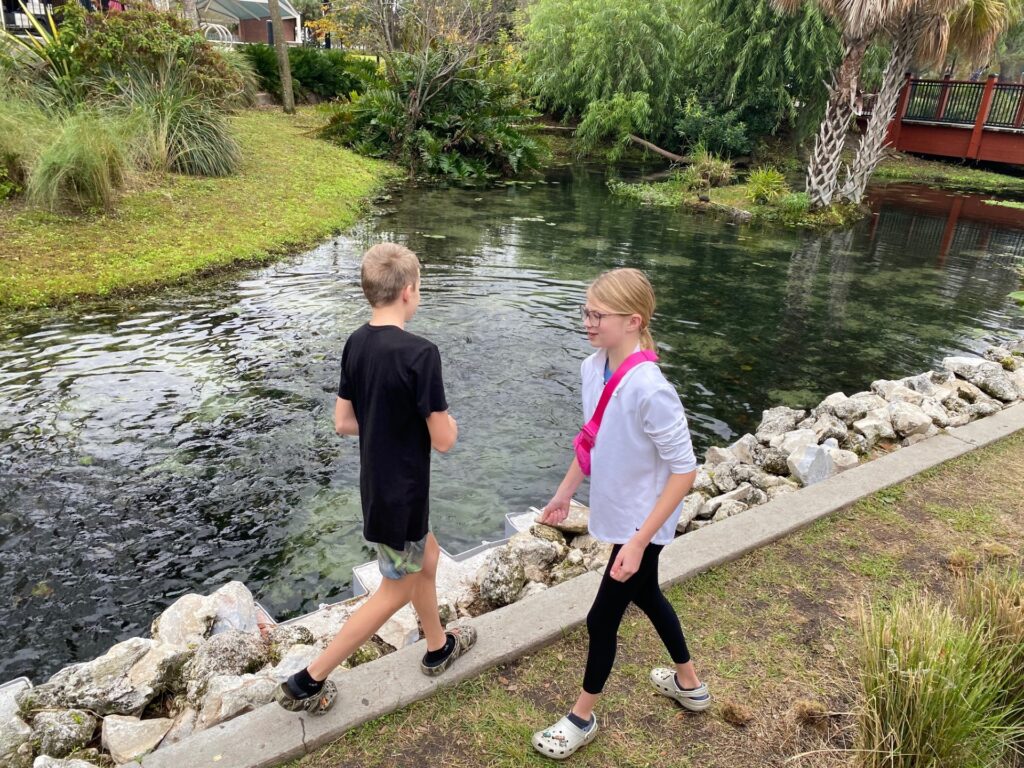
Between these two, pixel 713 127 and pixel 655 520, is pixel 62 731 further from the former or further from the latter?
pixel 713 127

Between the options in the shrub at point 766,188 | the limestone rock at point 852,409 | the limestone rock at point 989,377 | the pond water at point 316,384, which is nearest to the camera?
the pond water at point 316,384

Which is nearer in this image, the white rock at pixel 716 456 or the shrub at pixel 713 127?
the white rock at pixel 716 456

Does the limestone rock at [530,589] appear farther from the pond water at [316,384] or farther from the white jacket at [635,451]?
the white jacket at [635,451]

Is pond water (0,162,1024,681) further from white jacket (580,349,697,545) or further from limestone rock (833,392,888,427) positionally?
white jacket (580,349,697,545)

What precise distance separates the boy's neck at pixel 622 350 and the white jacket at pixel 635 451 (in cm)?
7

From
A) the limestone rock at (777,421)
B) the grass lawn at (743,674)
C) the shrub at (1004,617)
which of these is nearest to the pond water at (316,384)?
the limestone rock at (777,421)

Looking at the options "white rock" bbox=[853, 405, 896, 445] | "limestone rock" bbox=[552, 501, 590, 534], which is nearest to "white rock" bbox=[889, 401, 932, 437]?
"white rock" bbox=[853, 405, 896, 445]

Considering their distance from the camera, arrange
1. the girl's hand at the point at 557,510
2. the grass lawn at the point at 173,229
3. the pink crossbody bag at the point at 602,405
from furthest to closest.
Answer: the grass lawn at the point at 173,229, the girl's hand at the point at 557,510, the pink crossbody bag at the point at 602,405

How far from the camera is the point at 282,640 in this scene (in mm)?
3219

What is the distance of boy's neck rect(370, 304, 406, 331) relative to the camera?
7.50 ft

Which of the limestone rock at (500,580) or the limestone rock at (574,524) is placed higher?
the limestone rock at (500,580)

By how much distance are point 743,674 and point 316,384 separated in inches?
179

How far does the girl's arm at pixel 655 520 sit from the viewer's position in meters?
2.13

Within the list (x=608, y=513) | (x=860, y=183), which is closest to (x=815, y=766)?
(x=608, y=513)
